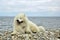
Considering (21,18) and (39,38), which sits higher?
(21,18)

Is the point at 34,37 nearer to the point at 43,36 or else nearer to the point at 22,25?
the point at 43,36

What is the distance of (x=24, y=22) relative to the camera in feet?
35.4

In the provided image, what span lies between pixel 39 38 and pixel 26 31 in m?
1.49

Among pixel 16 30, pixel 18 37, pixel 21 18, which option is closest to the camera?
pixel 18 37

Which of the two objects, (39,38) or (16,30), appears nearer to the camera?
(39,38)

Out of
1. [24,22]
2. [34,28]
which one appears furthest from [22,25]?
[34,28]

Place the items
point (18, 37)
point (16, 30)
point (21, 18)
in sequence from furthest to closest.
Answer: point (16, 30) → point (21, 18) → point (18, 37)

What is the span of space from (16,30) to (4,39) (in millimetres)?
1155

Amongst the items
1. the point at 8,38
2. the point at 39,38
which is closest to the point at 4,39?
the point at 8,38

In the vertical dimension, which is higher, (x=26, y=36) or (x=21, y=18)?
(x=21, y=18)

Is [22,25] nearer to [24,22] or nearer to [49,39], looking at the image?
[24,22]

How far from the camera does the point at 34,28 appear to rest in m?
11.6

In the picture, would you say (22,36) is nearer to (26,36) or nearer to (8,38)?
(26,36)

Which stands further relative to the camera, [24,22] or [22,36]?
[24,22]
